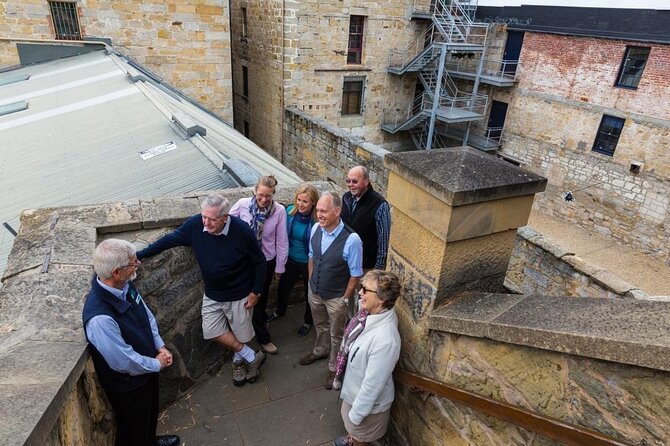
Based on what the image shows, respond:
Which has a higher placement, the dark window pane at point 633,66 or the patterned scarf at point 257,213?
the dark window pane at point 633,66

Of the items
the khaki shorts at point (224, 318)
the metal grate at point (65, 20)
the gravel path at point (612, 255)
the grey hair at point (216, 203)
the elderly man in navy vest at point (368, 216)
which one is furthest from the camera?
the gravel path at point (612, 255)

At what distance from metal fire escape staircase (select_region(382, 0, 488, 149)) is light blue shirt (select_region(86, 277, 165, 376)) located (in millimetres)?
15730

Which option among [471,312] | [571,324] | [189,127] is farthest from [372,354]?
[189,127]

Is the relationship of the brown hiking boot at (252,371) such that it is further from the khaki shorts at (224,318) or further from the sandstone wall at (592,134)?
the sandstone wall at (592,134)

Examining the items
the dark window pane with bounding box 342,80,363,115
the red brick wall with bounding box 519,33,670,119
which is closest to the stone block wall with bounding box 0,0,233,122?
the dark window pane with bounding box 342,80,363,115

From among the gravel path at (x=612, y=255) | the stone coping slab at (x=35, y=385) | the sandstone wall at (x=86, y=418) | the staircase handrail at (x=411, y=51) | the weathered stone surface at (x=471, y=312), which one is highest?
the staircase handrail at (x=411, y=51)

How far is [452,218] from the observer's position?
220 centimetres

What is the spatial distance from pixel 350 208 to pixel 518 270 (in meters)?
4.96

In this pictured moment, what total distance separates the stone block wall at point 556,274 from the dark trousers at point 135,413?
18.1 ft

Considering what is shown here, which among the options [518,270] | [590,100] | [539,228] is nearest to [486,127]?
[590,100]

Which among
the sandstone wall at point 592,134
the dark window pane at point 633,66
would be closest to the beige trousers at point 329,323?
the sandstone wall at point 592,134

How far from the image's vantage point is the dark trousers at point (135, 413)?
2.63 m

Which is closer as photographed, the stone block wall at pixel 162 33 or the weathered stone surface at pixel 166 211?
the weathered stone surface at pixel 166 211

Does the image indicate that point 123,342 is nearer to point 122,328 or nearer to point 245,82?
point 122,328
